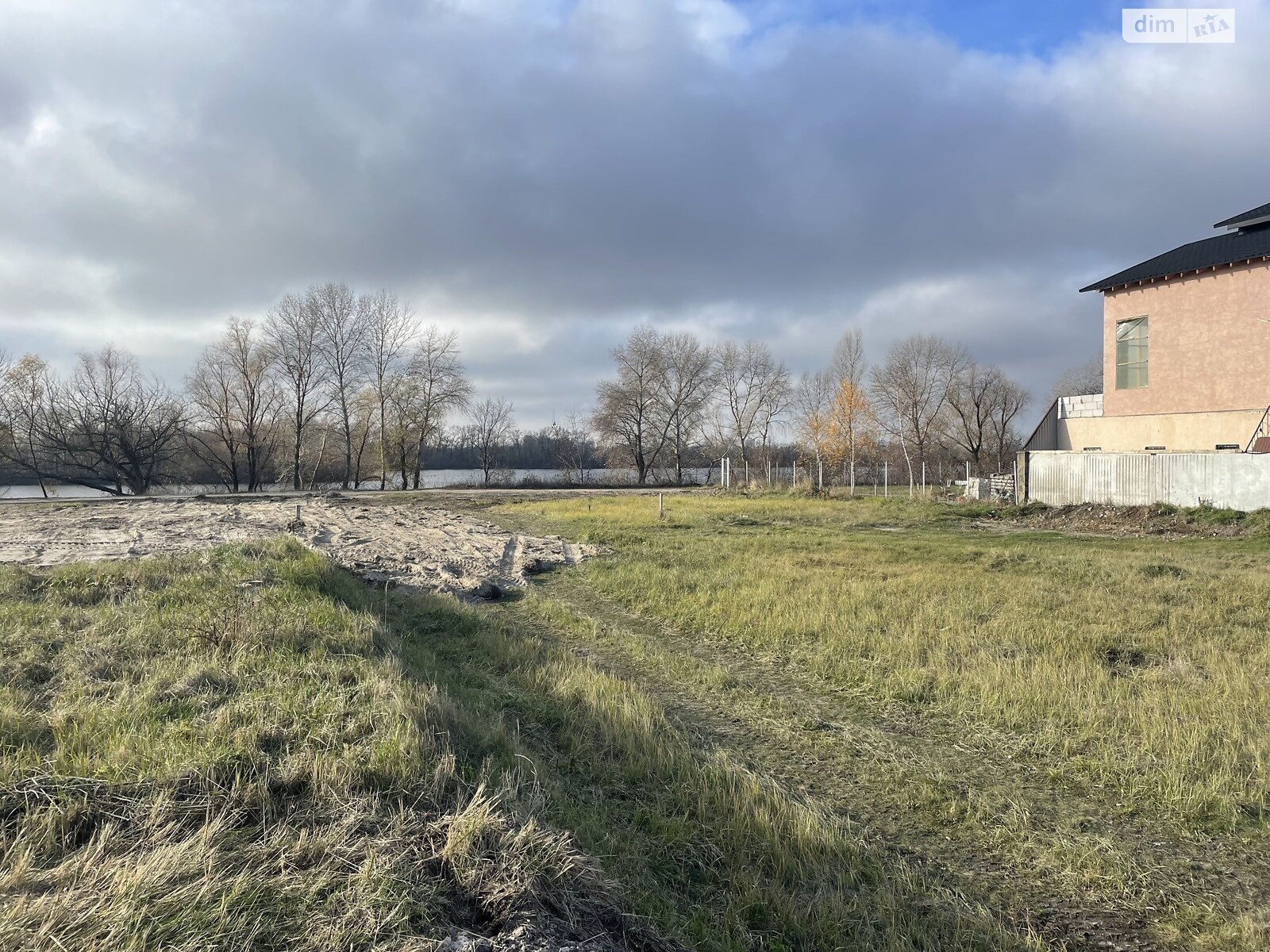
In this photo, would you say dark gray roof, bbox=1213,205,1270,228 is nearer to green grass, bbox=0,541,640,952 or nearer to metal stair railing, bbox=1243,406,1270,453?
metal stair railing, bbox=1243,406,1270,453

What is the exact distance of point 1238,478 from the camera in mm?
20234

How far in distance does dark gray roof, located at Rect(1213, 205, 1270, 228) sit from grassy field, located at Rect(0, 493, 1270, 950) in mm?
24552

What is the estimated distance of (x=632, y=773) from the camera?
4.75m

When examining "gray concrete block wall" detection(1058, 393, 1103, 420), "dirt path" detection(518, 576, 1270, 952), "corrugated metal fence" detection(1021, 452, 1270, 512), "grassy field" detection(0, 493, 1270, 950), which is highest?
"gray concrete block wall" detection(1058, 393, 1103, 420)

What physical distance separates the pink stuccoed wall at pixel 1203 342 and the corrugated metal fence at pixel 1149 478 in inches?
189

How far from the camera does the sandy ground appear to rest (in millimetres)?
13336

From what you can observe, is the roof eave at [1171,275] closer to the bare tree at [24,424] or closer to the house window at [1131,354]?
the house window at [1131,354]

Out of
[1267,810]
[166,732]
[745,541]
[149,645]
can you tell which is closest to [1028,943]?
[1267,810]

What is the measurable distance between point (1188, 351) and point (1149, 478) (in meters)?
6.82

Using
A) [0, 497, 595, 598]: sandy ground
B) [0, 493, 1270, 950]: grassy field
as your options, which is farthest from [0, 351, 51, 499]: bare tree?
[0, 493, 1270, 950]: grassy field

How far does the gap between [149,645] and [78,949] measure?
471 cm

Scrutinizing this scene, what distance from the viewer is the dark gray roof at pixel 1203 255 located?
962 inches

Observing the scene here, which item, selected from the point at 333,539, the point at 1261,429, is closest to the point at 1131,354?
the point at 1261,429

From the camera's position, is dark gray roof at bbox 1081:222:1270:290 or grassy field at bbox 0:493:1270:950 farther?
dark gray roof at bbox 1081:222:1270:290
